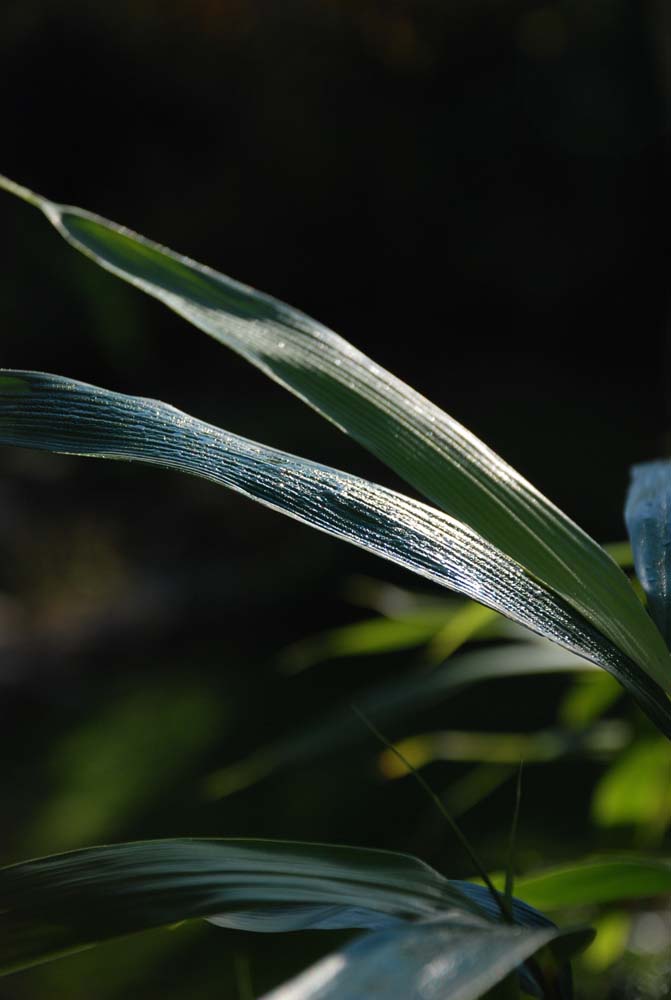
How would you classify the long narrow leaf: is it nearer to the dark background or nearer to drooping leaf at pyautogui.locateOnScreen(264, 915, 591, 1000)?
drooping leaf at pyautogui.locateOnScreen(264, 915, 591, 1000)

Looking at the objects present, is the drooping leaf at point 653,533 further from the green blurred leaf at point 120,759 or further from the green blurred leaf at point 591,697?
the green blurred leaf at point 120,759

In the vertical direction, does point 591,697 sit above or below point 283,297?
below

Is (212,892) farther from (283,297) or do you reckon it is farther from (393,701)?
(283,297)

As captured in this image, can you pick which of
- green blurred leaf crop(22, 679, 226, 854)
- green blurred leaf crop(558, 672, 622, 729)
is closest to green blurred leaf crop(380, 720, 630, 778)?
green blurred leaf crop(558, 672, 622, 729)

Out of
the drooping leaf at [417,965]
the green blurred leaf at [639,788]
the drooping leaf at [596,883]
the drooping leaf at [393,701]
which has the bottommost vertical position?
the drooping leaf at [417,965]

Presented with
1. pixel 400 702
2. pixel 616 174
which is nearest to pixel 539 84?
pixel 616 174

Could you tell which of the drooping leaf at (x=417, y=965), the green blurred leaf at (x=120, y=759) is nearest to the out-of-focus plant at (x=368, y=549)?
the drooping leaf at (x=417, y=965)

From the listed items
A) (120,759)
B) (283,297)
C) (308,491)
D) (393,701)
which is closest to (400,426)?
(308,491)
